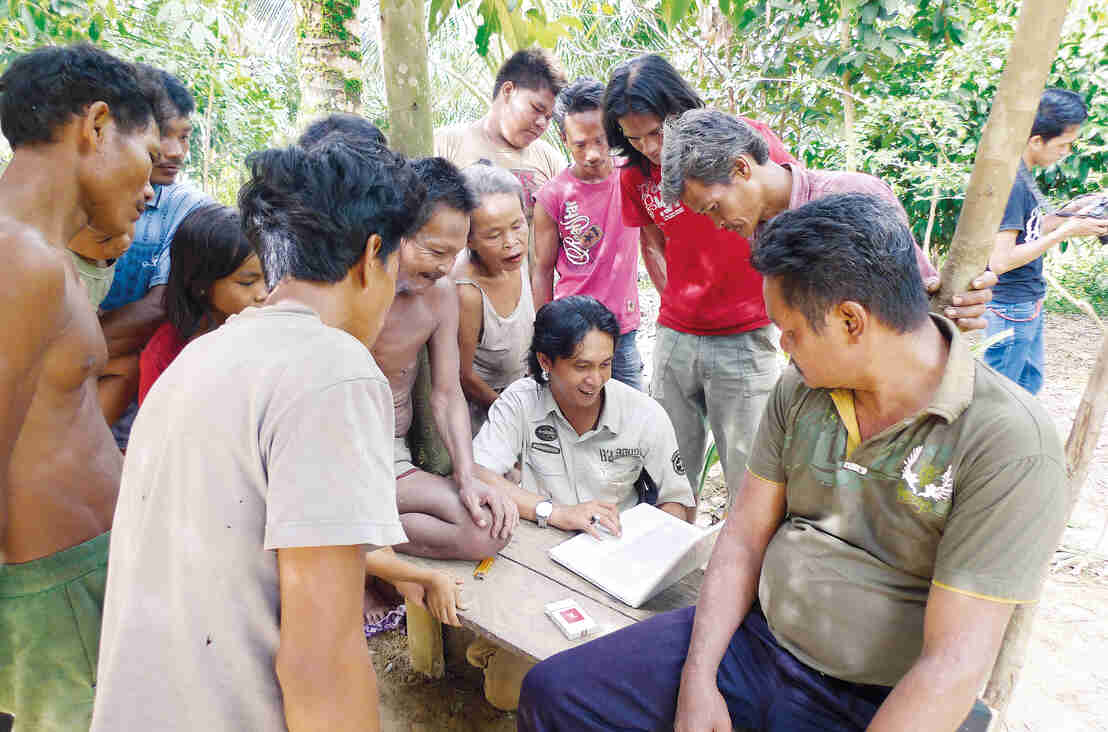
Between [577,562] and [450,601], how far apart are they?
0.40 metres

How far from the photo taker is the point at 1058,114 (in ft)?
11.3

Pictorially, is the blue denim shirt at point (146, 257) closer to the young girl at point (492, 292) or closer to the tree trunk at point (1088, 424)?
the young girl at point (492, 292)

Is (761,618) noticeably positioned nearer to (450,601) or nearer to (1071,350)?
(450,601)

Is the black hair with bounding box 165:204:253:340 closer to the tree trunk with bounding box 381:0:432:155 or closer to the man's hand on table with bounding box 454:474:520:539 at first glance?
the tree trunk with bounding box 381:0:432:155

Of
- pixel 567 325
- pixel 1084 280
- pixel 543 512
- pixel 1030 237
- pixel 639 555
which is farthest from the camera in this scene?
pixel 1084 280

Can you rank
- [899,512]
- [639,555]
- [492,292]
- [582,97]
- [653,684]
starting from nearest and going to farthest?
[899,512]
[653,684]
[639,555]
[492,292]
[582,97]

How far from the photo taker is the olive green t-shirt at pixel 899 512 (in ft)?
4.47

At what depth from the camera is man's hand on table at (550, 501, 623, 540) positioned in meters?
2.29

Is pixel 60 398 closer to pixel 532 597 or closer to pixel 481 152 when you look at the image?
pixel 532 597

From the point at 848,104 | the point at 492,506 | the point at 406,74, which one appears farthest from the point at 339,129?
the point at 848,104

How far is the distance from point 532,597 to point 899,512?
1020 millimetres

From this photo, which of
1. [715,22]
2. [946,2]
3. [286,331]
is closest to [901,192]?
[946,2]

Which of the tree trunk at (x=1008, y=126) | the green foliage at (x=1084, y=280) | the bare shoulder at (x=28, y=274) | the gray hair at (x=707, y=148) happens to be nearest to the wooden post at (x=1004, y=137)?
the tree trunk at (x=1008, y=126)

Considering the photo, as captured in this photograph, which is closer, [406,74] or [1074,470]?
[1074,470]
